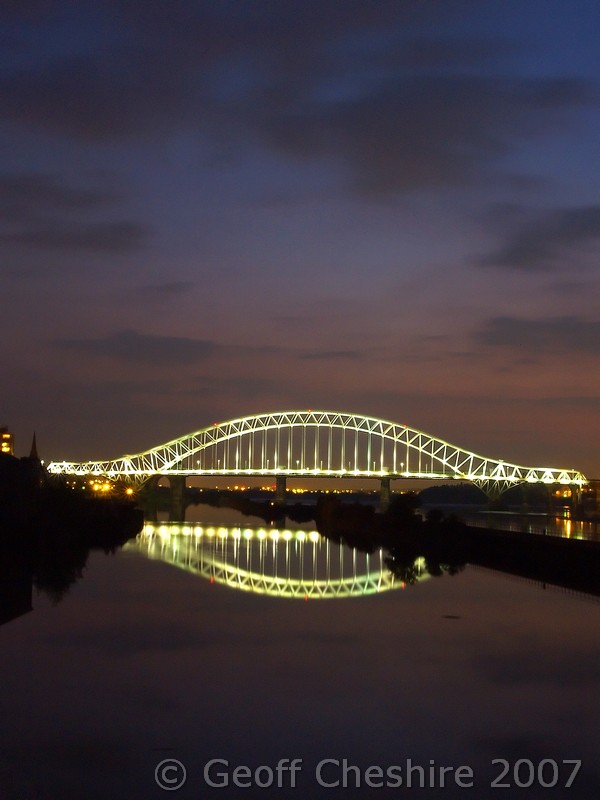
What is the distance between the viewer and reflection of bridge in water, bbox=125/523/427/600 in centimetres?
3678

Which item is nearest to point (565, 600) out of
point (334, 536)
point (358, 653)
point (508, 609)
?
point (508, 609)

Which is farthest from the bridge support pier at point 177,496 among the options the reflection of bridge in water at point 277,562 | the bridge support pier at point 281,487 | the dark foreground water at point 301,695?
the dark foreground water at point 301,695

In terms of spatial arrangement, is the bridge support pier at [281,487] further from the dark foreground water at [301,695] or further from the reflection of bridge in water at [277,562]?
the dark foreground water at [301,695]

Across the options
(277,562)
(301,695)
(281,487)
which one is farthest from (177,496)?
(301,695)

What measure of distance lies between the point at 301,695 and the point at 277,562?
2991 centimetres

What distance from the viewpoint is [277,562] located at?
47.7m

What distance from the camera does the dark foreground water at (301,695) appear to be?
13.2m

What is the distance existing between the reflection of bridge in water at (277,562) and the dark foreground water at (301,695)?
358cm

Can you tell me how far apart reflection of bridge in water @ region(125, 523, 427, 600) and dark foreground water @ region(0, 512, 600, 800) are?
11.7 ft

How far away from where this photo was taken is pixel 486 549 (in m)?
49.2

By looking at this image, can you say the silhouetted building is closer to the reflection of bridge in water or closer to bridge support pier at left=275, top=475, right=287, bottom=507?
bridge support pier at left=275, top=475, right=287, bottom=507

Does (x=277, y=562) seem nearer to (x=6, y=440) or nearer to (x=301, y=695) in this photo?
(x=301, y=695)

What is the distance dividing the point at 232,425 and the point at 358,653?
113928 mm

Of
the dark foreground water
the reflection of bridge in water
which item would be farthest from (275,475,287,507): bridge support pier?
the dark foreground water
